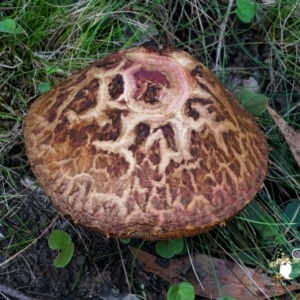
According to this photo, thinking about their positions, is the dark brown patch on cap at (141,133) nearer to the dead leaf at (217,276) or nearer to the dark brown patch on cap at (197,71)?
the dark brown patch on cap at (197,71)

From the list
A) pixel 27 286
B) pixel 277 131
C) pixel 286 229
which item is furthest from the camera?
pixel 277 131

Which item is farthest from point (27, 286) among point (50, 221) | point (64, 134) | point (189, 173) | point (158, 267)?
point (189, 173)


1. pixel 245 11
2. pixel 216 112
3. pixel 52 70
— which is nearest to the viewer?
pixel 216 112

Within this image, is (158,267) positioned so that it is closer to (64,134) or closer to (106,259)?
(106,259)

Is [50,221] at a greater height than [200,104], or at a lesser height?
lesser

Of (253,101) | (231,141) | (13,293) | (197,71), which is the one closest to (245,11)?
(253,101)

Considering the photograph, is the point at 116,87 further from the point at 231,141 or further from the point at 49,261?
the point at 49,261
